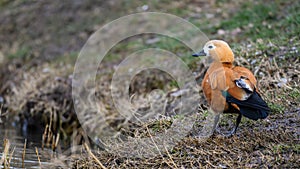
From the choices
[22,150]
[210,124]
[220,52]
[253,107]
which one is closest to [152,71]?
[22,150]

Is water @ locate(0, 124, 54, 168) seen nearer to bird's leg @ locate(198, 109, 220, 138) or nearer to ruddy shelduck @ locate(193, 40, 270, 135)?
bird's leg @ locate(198, 109, 220, 138)

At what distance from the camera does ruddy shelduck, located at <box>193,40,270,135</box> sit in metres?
4.59

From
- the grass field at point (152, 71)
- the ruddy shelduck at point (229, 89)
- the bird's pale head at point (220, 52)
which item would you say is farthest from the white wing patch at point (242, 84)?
the grass field at point (152, 71)

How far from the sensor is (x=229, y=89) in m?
4.73

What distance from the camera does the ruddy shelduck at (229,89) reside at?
459 centimetres

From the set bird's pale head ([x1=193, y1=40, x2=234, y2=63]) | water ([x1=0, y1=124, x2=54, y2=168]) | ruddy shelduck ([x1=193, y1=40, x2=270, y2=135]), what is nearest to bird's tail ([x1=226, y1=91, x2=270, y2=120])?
ruddy shelduck ([x1=193, y1=40, x2=270, y2=135])

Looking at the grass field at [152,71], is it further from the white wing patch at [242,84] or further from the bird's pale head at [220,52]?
the bird's pale head at [220,52]

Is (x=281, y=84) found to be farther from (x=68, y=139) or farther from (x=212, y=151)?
(x=68, y=139)

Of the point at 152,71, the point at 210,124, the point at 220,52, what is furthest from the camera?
the point at 152,71

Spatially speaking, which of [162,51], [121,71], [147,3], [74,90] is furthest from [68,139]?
[147,3]

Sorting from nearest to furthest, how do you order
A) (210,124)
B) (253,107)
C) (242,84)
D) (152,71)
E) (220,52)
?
(253,107) < (242,84) < (220,52) < (210,124) < (152,71)

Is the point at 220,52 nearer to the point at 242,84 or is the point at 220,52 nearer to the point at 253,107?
the point at 242,84

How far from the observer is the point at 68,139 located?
7.88 m

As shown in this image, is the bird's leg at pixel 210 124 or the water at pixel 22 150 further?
the water at pixel 22 150
